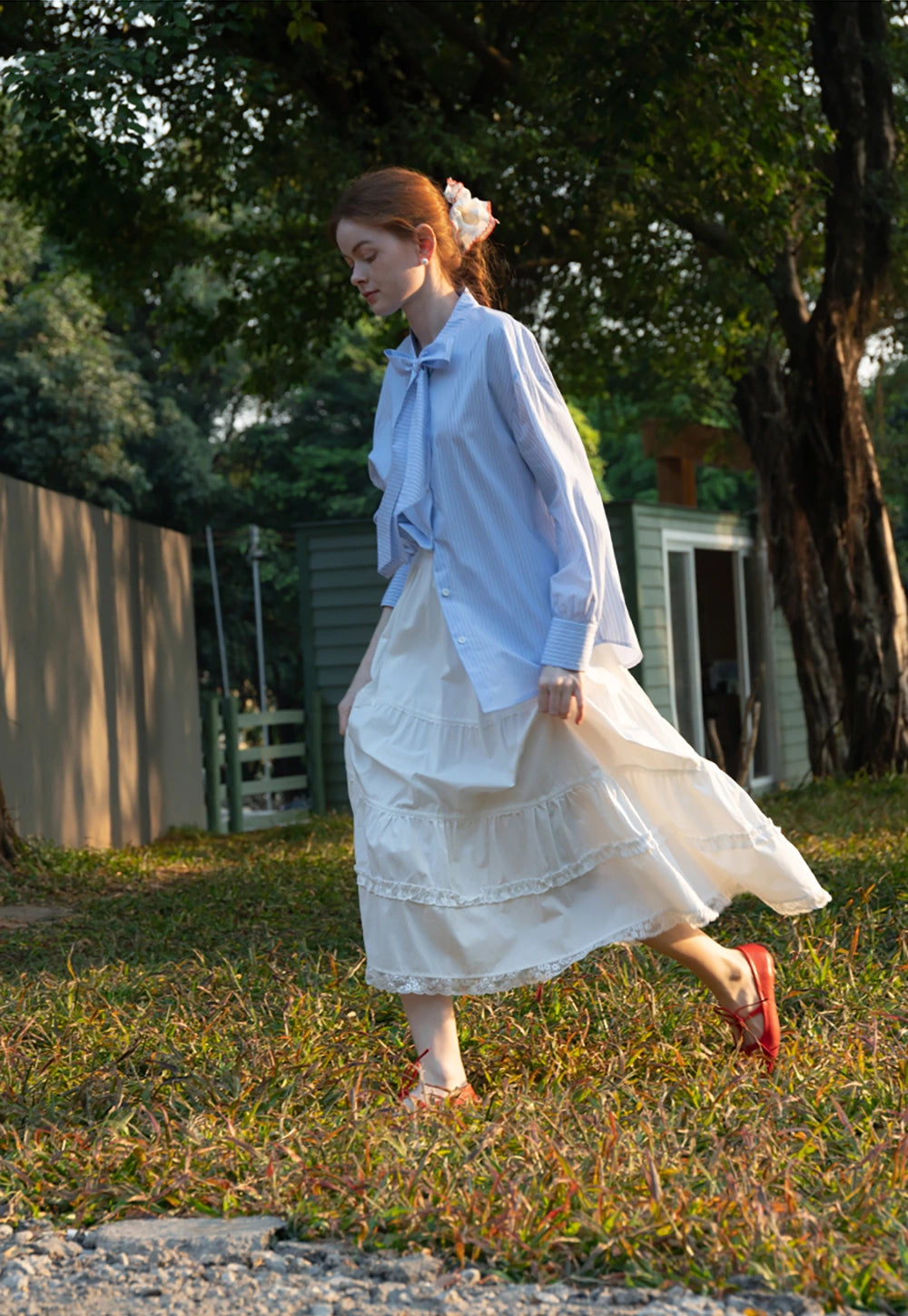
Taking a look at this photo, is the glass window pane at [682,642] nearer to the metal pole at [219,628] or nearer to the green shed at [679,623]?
the green shed at [679,623]

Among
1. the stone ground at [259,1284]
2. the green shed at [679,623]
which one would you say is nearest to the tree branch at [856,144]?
the green shed at [679,623]

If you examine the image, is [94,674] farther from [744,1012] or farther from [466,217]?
[744,1012]

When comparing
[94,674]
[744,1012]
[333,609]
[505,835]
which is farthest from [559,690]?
[333,609]

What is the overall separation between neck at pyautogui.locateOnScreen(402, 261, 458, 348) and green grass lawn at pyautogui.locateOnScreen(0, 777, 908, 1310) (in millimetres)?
1450

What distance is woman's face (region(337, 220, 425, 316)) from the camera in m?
2.88

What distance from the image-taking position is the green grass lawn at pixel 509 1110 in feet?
6.51

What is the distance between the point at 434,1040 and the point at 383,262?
1.49 m

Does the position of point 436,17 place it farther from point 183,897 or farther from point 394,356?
point 394,356

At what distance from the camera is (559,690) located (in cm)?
266

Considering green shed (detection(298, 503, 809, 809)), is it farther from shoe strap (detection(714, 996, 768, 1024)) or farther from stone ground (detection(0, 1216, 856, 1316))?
stone ground (detection(0, 1216, 856, 1316))

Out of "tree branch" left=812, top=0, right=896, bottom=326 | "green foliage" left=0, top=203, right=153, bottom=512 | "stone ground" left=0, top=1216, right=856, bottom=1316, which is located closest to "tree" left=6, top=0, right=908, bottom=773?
"tree branch" left=812, top=0, right=896, bottom=326

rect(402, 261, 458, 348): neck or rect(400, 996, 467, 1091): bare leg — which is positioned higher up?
rect(402, 261, 458, 348): neck

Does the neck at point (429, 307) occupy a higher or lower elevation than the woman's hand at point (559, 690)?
higher

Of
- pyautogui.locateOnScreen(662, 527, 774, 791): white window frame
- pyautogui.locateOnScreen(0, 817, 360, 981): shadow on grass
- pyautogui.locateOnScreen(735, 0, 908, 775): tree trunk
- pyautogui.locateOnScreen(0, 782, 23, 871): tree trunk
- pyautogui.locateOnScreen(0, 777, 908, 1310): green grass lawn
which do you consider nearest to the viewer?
pyautogui.locateOnScreen(0, 777, 908, 1310): green grass lawn
